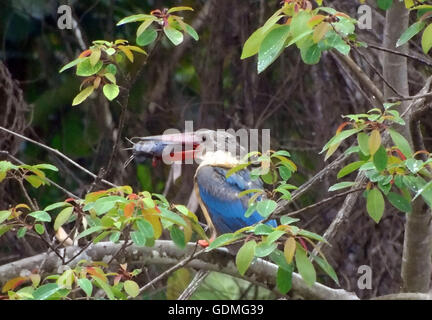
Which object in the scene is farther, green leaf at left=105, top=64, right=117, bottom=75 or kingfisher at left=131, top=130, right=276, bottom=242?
kingfisher at left=131, top=130, right=276, bottom=242

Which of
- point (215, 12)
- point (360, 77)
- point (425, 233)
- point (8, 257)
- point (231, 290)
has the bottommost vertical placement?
point (231, 290)

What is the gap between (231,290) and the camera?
6.96 metres

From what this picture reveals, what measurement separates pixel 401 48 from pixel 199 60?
8.15 ft

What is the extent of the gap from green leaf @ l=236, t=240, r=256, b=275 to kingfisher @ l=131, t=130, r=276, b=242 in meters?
1.79

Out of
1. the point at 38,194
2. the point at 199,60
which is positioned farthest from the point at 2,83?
the point at 199,60

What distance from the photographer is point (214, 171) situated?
16.3 feet

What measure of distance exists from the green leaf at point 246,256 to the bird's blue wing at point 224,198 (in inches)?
73.5

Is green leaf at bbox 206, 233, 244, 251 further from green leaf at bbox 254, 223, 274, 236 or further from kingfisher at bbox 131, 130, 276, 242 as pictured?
kingfisher at bbox 131, 130, 276, 242

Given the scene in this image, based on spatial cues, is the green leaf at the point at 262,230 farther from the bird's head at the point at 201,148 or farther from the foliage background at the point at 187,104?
the foliage background at the point at 187,104

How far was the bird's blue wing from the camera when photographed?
486cm

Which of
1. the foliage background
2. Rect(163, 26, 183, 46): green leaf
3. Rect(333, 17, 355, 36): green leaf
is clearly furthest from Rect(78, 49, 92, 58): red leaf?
the foliage background

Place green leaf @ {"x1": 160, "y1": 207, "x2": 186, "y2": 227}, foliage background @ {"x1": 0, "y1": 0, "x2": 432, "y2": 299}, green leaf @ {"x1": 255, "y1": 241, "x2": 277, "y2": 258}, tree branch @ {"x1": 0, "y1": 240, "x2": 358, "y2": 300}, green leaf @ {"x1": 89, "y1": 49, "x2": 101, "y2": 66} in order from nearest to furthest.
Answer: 1. green leaf @ {"x1": 255, "y1": 241, "x2": 277, "y2": 258}
2. green leaf @ {"x1": 160, "y1": 207, "x2": 186, "y2": 227}
3. green leaf @ {"x1": 89, "y1": 49, "x2": 101, "y2": 66}
4. tree branch @ {"x1": 0, "y1": 240, "x2": 358, "y2": 300}
5. foliage background @ {"x1": 0, "y1": 0, "x2": 432, "y2": 299}

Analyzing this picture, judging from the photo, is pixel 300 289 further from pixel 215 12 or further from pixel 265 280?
pixel 215 12
